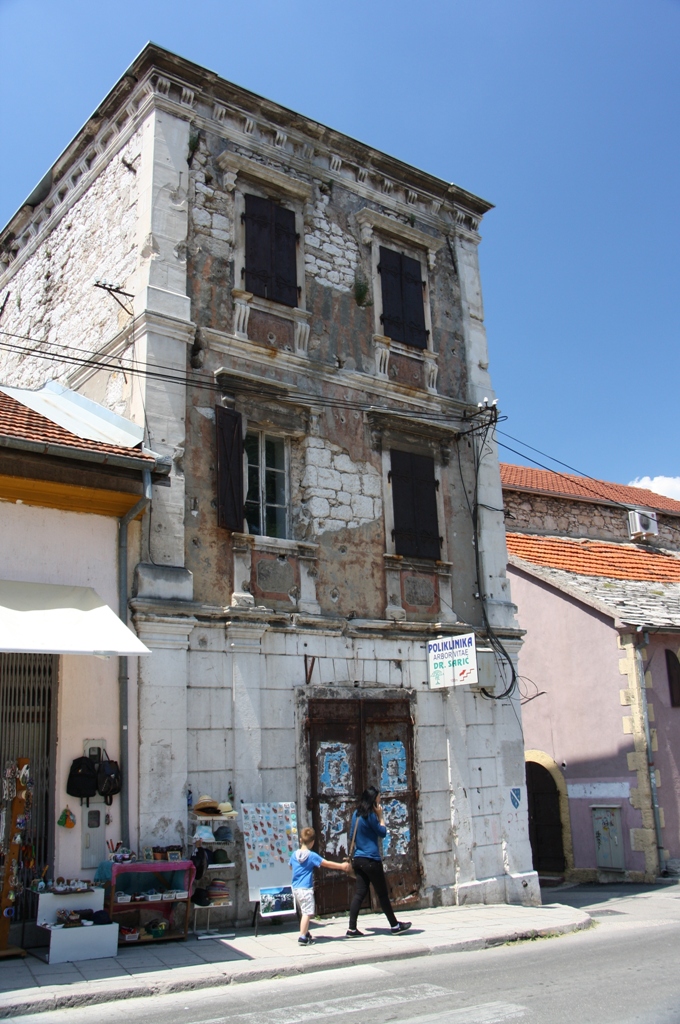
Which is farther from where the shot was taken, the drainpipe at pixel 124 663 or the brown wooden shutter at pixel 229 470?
the brown wooden shutter at pixel 229 470

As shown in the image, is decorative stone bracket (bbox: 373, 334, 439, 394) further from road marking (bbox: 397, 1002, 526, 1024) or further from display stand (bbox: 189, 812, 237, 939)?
road marking (bbox: 397, 1002, 526, 1024)

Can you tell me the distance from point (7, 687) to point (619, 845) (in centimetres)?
1104

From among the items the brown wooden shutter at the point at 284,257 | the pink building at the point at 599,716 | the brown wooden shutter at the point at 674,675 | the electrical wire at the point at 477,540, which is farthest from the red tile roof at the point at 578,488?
the brown wooden shutter at the point at 284,257

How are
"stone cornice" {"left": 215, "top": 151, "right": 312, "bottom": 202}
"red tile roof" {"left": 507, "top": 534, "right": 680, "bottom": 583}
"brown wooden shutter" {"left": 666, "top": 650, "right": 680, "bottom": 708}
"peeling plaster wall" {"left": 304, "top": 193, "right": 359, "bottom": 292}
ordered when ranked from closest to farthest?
"stone cornice" {"left": 215, "top": 151, "right": 312, "bottom": 202}, "peeling plaster wall" {"left": 304, "top": 193, "right": 359, "bottom": 292}, "brown wooden shutter" {"left": 666, "top": 650, "right": 680, "bottom": 708}, "red tile roof" {"left": 507, "top": 534, "right": 680, "bottom": 583}

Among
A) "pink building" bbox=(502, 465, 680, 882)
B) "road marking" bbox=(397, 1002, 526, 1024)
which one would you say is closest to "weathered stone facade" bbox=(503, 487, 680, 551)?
"pink building" bbox=(502, 465, 680, 882)

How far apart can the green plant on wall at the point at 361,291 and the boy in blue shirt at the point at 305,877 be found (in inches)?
303

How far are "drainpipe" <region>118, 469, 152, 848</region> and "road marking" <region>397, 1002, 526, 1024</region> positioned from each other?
412cm

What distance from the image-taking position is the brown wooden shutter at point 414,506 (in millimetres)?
12953

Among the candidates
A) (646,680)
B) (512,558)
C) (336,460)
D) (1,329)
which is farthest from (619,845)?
(1,329)

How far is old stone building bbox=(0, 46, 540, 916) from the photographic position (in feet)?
35.0

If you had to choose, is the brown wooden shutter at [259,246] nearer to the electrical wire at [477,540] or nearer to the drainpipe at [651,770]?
the electrical wire at [477,540]

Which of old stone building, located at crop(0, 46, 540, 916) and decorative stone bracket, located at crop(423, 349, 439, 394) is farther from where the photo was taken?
decorative stone bracket, located at crop(423, 349, 439, 394)

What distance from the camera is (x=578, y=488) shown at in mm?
25234

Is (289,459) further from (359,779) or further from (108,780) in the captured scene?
(108,780)
